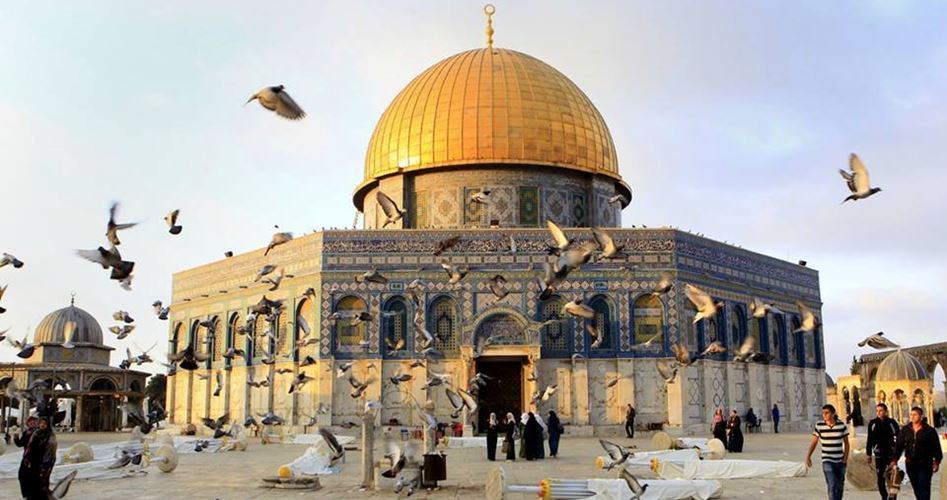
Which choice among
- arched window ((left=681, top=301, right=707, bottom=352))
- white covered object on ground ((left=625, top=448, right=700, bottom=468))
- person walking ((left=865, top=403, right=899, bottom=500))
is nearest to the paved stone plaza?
white covered object on ground ((left=625, top=448, right=700, bottom=468))

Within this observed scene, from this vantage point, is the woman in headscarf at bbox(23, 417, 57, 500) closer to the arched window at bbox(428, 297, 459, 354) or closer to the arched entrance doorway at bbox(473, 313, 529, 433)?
the arched entrance doorway at bbox(473, 313, 529, 433)

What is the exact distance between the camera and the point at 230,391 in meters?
27.3

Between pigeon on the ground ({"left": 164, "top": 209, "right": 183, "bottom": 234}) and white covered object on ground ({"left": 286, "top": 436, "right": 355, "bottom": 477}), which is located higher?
pigeon on the ground ({"left": 164, "top": 209, "right": 183, "bottom": 234})

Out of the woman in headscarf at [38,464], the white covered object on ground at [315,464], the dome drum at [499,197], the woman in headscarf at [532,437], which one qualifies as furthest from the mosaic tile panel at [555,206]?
the woman in headscarf at [38,464]

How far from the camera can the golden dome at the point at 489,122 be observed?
1099 inches

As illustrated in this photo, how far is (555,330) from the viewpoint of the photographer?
24812mm

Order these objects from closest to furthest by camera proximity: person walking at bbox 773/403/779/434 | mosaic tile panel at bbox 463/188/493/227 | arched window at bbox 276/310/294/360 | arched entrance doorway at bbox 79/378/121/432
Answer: arched window at bbox 276/310/294/360
person walking at bbox 773/403/779/434
mosaic tile panel at bbox 463/188/493/227
arched entrance doorway at bbox 79/378/121/432

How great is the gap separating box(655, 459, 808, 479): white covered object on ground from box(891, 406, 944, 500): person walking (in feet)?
11.1

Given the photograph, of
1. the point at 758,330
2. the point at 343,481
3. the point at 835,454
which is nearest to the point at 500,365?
the point at 758,330

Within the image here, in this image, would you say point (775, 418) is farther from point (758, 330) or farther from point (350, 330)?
point (350, 330)

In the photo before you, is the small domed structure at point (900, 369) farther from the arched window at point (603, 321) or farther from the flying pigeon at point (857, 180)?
the flying pigeon at point (857, 180)

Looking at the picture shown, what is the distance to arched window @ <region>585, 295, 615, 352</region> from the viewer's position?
2467 centimetres

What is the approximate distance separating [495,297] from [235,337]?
835 centimetres

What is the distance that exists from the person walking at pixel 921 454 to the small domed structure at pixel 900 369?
106ft
